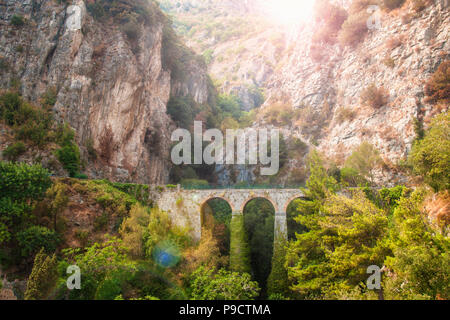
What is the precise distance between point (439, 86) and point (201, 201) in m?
24.1

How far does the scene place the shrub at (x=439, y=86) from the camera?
2375 centimetres

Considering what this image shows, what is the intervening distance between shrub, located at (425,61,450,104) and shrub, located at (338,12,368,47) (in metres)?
14.8

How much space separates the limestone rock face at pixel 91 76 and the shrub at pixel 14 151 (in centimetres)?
442

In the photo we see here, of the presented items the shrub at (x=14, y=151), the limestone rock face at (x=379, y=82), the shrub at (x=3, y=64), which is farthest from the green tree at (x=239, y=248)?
the shrub at (x=3, y=64)

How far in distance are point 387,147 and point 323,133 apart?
11.0 meters

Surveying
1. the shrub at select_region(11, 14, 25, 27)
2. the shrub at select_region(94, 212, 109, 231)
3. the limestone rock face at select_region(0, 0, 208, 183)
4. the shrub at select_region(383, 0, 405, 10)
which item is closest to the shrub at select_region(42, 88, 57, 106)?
the limestone rock face at select_region(0, 0, 208, 183)

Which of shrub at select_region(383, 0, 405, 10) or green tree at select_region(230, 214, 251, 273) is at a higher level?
shrub at select_region(383, 0, 405, 10)

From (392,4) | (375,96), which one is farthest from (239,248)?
(392,4)

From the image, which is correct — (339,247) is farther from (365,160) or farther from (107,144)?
(107,144)

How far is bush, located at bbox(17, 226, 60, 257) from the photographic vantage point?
1502 centimetres

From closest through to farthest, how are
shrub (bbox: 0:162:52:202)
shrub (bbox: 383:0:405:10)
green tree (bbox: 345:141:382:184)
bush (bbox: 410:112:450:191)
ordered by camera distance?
bush (bbox: 410:112:450:191) < shrub (bbox: 0:162:52:202) < green tree (bbox: 345:141:382:184) < shrub (bbox: 383:0:405:10)

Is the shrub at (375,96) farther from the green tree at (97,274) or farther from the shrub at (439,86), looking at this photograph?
the green tree at (97,274)

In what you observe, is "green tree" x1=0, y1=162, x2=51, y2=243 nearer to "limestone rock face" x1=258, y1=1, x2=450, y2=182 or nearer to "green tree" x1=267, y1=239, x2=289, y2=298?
"green tree" x1=267, y1=239, x2=289, y2=298
